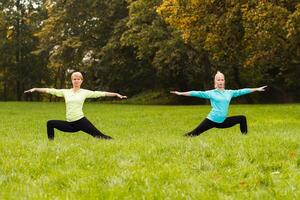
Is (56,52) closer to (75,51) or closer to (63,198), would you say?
(75,51)

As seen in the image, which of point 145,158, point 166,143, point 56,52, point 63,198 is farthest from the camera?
point 56,52

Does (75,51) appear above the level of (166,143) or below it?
above

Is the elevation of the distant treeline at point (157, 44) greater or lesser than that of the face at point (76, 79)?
greater

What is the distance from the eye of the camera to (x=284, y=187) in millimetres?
6758

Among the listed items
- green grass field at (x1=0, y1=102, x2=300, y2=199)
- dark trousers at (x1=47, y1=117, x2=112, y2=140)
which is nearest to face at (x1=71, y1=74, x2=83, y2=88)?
dark trousers at (x1=47, y1=117, x2=112, y2=140)

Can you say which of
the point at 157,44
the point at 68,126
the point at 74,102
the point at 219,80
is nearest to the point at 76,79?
the point at 74,102

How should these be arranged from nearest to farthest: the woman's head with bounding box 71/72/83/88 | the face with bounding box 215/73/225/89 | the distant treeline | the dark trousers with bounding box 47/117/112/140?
the woman's head with bounding box 71/72/83/88 < the dark trousers with bounding box 47/117/112/140 < the face with bounding box 215/73/225/89 < the distant treeline

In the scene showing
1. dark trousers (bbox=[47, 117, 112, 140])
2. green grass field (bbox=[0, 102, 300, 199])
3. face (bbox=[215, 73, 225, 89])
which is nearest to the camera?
green grass field (bbox=[0, 102, 300, 199])

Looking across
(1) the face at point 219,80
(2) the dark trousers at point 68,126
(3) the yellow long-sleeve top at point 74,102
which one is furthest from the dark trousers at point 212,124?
(3) the yellow long-sleeve top at point 74,102

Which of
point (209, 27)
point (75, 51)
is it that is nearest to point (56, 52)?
point (75, 51)

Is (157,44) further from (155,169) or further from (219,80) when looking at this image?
(155,169)

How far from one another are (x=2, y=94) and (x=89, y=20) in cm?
3808

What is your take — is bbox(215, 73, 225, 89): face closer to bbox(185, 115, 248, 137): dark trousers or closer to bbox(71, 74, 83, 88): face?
bbox(185, 115, 248, 137): dark trousers

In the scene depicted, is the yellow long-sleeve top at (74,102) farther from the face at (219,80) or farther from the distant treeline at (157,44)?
the distant treeline at (157,44)
